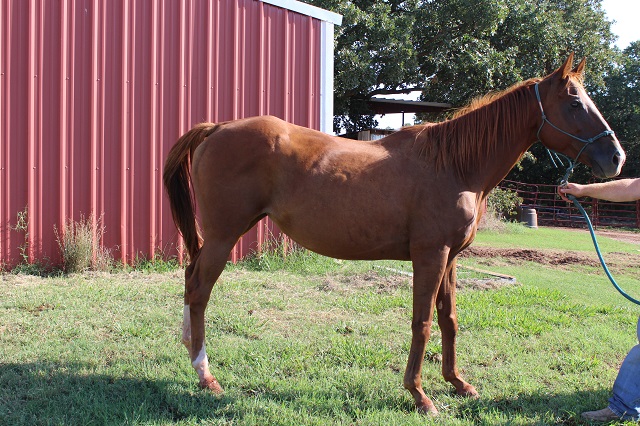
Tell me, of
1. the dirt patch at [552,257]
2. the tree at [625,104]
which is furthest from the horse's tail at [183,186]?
the tree at [625,104]

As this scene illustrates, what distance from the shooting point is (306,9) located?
809 centimetres

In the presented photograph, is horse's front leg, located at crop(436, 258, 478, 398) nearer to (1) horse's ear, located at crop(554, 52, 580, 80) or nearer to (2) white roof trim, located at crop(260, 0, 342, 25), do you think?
(1) horse's ear, located at crop(554, 52, 580, 80)

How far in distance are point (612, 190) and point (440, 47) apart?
14.6 metres

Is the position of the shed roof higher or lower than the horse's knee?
higher

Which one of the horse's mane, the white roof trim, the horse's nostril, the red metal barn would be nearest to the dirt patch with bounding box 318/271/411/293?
the red metal barn

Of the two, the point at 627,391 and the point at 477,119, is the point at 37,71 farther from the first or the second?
the point at 627,391

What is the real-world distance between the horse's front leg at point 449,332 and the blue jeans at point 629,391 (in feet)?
2.77

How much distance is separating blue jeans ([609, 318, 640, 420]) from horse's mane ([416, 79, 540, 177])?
148 centimetres

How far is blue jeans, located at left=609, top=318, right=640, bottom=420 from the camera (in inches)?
118

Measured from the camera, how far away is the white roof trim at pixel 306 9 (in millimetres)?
7820

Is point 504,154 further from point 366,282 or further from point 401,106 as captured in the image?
point 401,106

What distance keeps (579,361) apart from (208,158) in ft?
10.9

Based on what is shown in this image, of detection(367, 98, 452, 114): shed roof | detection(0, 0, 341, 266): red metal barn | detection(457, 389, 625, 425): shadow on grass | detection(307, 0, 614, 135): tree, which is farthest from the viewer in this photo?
detection(367, 98, 452, 114): shed roof

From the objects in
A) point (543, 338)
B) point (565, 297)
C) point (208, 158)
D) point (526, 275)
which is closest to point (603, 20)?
point (526, 275)
